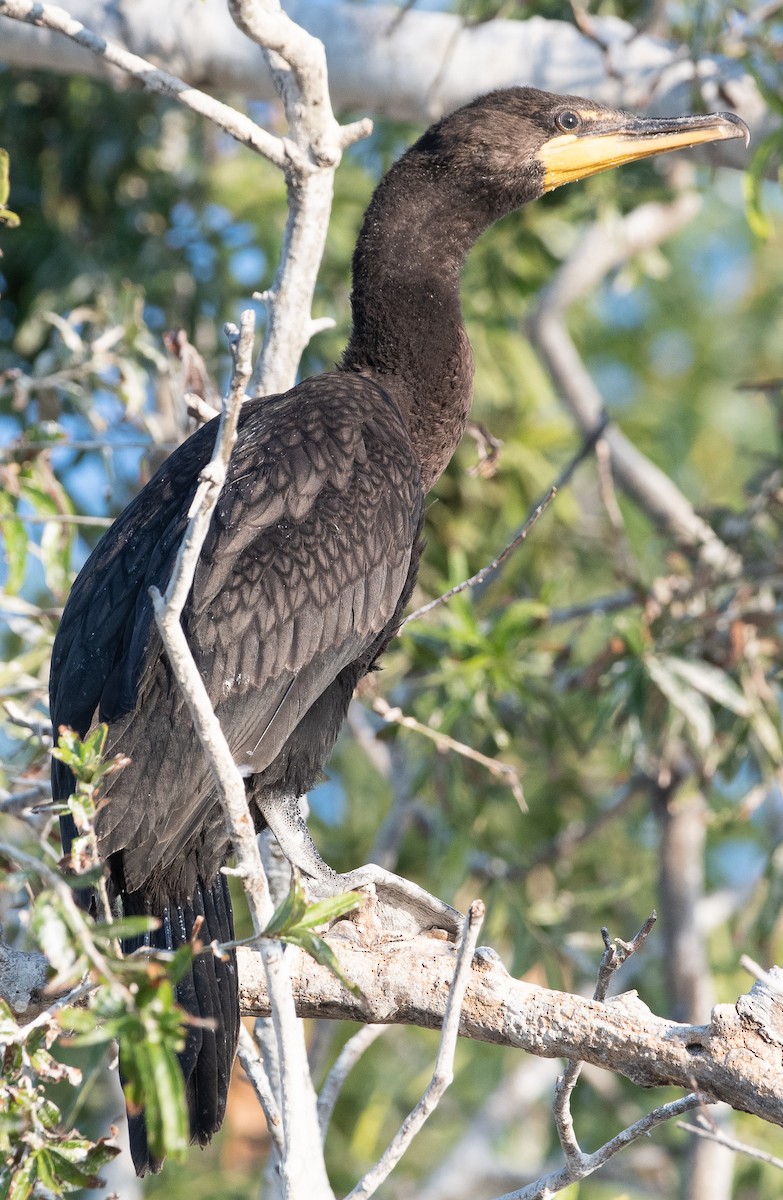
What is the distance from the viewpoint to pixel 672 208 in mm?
6797

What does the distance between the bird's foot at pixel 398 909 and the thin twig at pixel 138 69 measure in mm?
1589

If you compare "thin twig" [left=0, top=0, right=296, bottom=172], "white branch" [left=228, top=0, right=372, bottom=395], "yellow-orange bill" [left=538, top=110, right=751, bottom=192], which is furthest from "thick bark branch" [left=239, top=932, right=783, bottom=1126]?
"yellow-orange bill" [left=538, top=110, right=751, bottom=192]

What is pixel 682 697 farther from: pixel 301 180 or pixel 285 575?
pixel 301 180

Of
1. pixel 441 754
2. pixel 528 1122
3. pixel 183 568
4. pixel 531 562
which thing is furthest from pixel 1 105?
pixel 528 1122

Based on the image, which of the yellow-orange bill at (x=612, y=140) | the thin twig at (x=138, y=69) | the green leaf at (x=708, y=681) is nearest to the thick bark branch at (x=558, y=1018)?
the thin twig at (x=138, y=69)

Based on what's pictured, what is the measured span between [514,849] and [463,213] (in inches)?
94.6

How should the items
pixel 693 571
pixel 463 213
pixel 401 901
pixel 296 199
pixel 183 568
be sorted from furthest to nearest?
pixel 693 571, pixel 463 213, pixel 296 199, pixel 401 901, pixel 183 568

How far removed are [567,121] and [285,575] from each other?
162cm

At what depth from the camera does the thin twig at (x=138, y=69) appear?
3102mm

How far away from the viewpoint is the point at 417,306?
364 cm

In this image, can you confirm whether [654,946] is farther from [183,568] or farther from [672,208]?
[183,568]

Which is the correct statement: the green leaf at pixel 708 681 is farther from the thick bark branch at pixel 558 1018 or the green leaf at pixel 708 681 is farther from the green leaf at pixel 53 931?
the green leaf at pixel 53 931

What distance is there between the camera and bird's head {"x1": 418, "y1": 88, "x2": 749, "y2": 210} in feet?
12.4

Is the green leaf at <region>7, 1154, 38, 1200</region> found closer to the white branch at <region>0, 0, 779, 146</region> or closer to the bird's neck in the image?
the bird's neck
